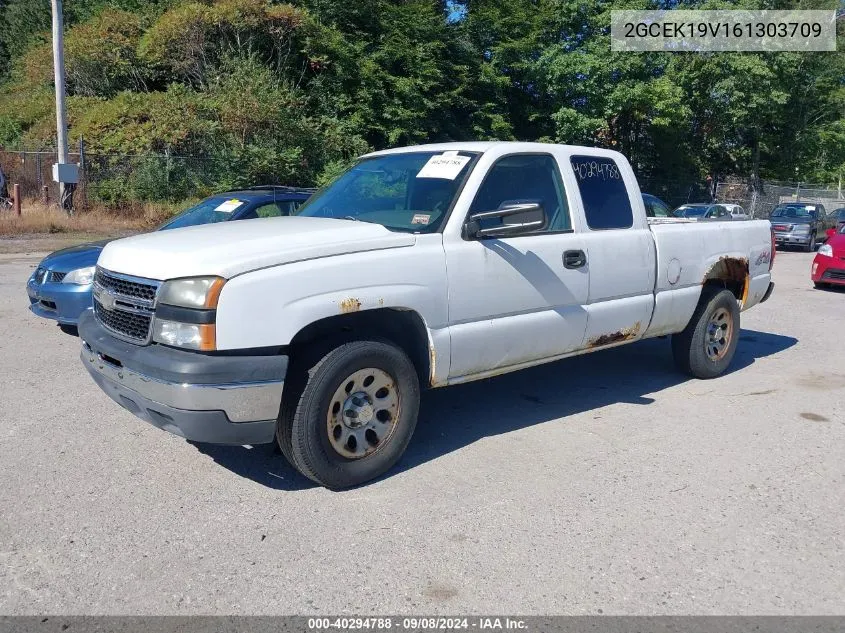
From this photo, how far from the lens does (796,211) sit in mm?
25703

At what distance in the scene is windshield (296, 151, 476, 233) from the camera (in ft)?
15.5

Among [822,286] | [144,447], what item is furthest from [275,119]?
[144,447]

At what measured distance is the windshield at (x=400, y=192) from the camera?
471cm

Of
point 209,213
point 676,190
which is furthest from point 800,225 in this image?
point 209,213

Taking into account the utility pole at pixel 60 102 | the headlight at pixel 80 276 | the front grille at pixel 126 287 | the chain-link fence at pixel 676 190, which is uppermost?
the utility pole at pixel 60 102

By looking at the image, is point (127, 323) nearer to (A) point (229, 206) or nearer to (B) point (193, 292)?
(B) point (193, 292)

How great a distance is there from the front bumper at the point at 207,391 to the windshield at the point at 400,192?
137cm

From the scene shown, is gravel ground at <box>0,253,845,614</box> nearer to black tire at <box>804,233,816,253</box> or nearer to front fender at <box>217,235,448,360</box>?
front fender at <box>217,235,448,360</box>

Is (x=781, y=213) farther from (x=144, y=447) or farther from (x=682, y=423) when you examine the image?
(x=144, y=447)

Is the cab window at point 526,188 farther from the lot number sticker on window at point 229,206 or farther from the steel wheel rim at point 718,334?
the lot number sticker on window at point 229,206

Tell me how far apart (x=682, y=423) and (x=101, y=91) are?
27.3 meters

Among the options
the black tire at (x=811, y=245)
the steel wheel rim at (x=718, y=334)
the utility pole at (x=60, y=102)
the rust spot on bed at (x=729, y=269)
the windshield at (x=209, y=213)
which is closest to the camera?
the rust spot on bed at (x=729, y=269)

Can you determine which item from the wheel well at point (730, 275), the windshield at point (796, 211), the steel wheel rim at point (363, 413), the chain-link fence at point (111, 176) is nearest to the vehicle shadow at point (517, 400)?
the steel wheel rim at point (363, 413)

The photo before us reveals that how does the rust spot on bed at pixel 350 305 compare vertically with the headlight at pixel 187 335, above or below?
above
